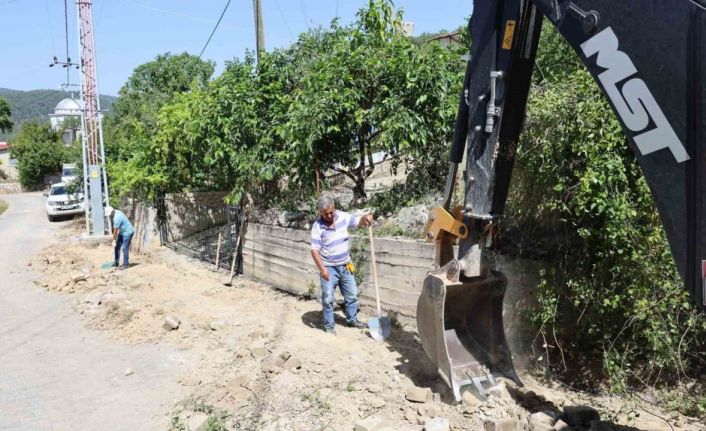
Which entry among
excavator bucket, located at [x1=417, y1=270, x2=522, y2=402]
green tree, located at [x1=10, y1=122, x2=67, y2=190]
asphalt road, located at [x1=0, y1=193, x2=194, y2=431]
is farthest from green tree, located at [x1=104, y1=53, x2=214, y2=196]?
green tree, located at [x1=10, y1=122, x2=67, y2=190]

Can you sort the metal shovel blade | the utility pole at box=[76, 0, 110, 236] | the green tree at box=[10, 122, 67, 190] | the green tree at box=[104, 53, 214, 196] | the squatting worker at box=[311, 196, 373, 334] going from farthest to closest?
1. the green tree at box=[10, 122, 67, 190]
2. the utility pole at box=[76, 0, 110, 236]
3. the green tree at box=[104, 53, 214, 196]
4. the squatting worker at box=[311, 196, 373, 334]
5. the metal shovel blade

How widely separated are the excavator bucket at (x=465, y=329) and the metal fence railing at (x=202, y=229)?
6733 millimetres

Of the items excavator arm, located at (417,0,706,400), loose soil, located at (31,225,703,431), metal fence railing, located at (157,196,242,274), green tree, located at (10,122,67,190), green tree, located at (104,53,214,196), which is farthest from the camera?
green tree, located at (10,122,67,190)

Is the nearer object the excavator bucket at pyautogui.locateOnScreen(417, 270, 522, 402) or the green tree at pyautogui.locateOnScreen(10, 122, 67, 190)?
the excavator bucket at pyautogui.locateOnScreen(417, 270, 522, 402)

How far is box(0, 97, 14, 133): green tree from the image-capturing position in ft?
178

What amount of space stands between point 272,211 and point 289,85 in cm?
253

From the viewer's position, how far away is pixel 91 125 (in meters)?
18.7

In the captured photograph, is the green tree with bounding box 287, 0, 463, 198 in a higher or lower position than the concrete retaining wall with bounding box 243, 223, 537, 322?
higher

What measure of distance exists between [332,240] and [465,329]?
2.49 m

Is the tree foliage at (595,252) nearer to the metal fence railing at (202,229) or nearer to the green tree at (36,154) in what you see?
the metal fence railing at (202,229)

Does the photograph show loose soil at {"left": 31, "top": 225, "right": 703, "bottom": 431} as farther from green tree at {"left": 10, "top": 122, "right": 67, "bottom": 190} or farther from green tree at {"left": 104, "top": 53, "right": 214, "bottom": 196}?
green tree at {"left": 10, "top": 122, "right": 67, "bottom": 190}

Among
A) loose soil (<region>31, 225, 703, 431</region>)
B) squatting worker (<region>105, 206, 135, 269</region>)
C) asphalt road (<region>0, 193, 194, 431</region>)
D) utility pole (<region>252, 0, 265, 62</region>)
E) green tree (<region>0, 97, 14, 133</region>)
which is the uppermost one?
green tree (<region>0, 97, 14, 133</region>)

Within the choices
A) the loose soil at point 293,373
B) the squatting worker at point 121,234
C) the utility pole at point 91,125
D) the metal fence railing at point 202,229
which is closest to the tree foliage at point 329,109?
the metal fence railing at point 202,229

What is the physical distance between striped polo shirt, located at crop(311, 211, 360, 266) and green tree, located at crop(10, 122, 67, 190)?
48099mm
